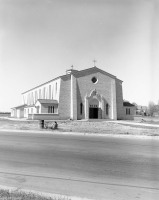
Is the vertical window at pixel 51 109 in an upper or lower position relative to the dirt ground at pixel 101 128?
upper

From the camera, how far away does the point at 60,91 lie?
43594 millimetres

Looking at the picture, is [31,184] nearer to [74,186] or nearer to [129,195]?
[74,186]

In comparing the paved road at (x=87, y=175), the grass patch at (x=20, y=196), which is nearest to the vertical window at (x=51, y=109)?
the paved road at (x=87, y=175)

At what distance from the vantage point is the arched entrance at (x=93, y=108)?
45.6 m

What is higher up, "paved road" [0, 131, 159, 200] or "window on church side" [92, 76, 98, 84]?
"window on church side" [92, 76, 98, 84]

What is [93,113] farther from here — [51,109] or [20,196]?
[20,196]

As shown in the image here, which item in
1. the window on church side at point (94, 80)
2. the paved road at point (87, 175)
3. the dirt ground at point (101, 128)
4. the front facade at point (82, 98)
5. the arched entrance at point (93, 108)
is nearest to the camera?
the paved road at point (87, 175)

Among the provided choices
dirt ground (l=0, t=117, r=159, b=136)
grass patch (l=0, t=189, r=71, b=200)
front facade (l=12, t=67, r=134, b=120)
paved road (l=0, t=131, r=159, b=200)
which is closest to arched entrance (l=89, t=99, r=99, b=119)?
front facade (l=12, t=67, r=134, b=120)

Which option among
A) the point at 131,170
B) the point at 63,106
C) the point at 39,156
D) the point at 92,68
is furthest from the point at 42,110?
the point at 131,170

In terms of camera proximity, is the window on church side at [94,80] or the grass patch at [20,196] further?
the window on church side at [94,80]

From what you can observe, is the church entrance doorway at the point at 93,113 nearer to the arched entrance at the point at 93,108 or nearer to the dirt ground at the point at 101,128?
the arched entrance at the point at 93,108

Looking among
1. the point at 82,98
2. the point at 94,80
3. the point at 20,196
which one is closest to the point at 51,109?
the point at 82,98

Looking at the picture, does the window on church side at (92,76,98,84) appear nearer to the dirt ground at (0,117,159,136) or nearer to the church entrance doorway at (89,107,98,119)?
the church entrance doorway at (89,107,98,119)

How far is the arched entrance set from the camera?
150 feet
